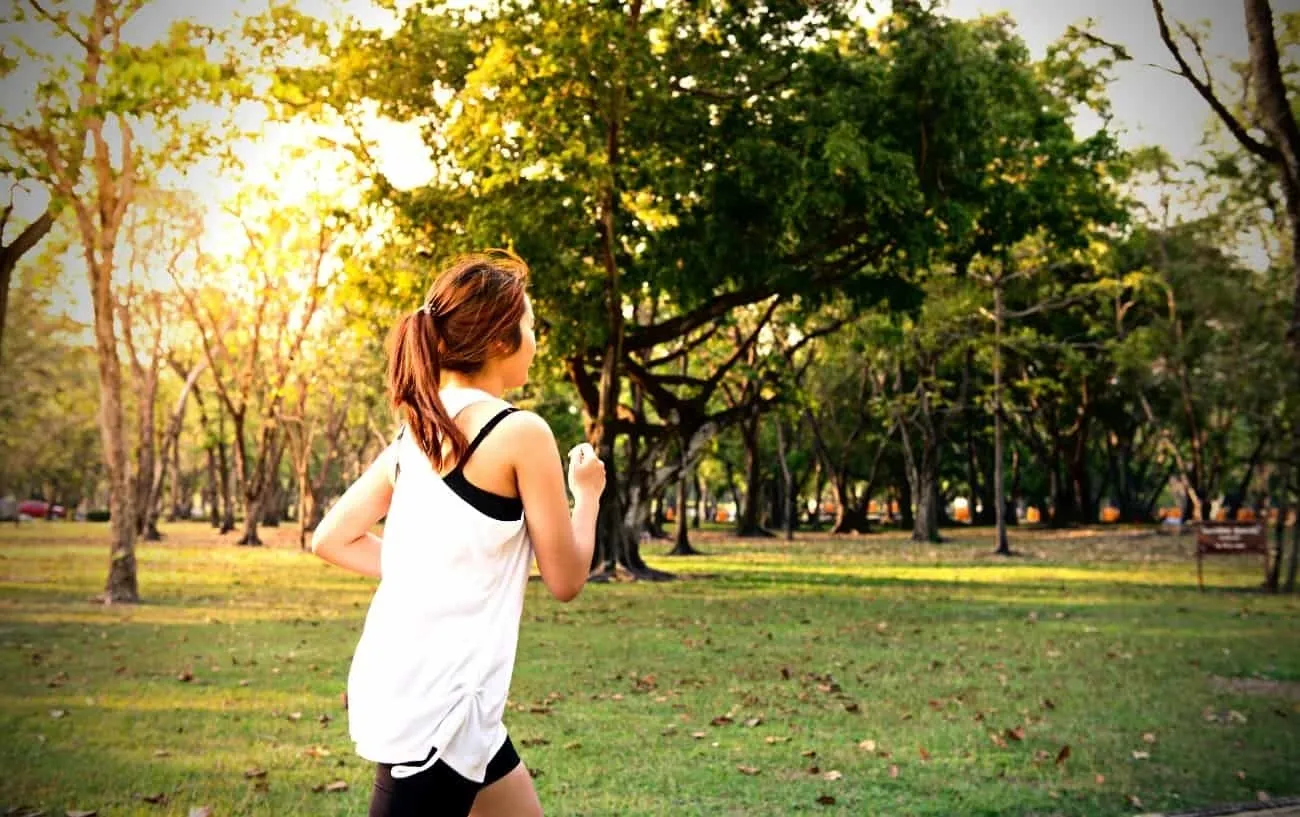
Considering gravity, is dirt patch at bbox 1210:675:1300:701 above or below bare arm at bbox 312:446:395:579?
below

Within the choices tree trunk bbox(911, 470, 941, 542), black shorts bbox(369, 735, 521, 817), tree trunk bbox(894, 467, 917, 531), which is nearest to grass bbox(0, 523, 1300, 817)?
black shorts bbox(369, 735, 521, 817)

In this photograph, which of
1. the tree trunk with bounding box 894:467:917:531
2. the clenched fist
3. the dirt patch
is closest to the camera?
the clenched fist

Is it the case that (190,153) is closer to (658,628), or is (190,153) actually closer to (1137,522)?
(658,628)

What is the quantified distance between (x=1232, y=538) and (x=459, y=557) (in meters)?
22.9

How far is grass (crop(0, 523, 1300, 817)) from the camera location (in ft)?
25.0

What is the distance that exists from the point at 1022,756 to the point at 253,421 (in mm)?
61492

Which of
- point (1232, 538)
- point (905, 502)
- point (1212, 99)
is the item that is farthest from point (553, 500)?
point (905, 502)

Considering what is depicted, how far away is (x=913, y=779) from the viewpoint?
7891 millimetres

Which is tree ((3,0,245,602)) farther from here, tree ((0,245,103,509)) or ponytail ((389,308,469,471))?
ponytail ((389,308,469,471))

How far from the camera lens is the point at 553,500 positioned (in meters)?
2.84

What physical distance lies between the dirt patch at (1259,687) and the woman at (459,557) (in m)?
10.5

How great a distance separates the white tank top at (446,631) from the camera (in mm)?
2836

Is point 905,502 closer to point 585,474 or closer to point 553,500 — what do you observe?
point 585,474

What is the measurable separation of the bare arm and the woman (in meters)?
0.18
